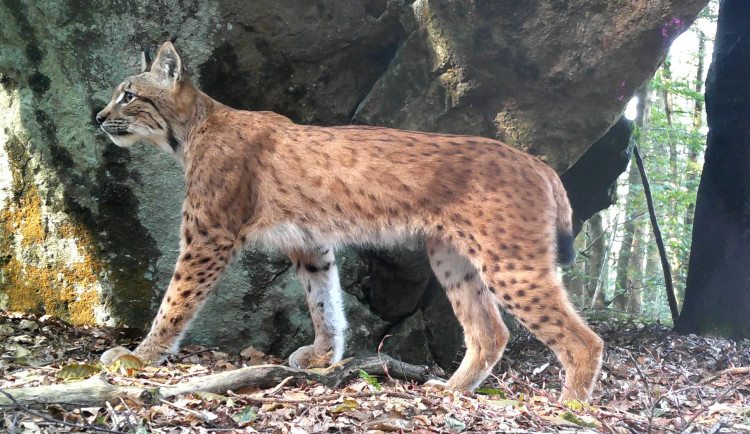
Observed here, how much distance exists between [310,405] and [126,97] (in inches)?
125

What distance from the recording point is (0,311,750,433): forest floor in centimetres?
313

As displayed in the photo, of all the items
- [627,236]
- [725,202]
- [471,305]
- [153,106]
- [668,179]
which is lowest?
[471,305]

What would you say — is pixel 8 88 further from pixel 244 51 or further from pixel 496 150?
pixel 496 150

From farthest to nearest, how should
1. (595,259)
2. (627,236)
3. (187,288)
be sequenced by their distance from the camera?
(627,236) < (595,259) < (187,288)

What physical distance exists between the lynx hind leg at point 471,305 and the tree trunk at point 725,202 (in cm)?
364

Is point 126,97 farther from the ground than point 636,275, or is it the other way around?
point 126,97

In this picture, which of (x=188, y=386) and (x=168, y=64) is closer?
(x=188, y=386)

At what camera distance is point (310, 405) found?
3494mm

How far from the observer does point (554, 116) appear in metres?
6.56

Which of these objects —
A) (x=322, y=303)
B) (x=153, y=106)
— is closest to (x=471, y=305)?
(x=322, y=303)

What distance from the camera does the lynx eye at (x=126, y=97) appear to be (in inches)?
215

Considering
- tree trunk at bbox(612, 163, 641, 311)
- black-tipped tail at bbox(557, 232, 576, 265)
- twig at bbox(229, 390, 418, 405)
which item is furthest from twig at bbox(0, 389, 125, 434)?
tree trunk at bbox(612, 163, 641, 311)

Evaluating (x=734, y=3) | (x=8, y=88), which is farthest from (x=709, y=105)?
(x=8, y=88)

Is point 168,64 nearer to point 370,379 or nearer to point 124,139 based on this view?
point 124,139
